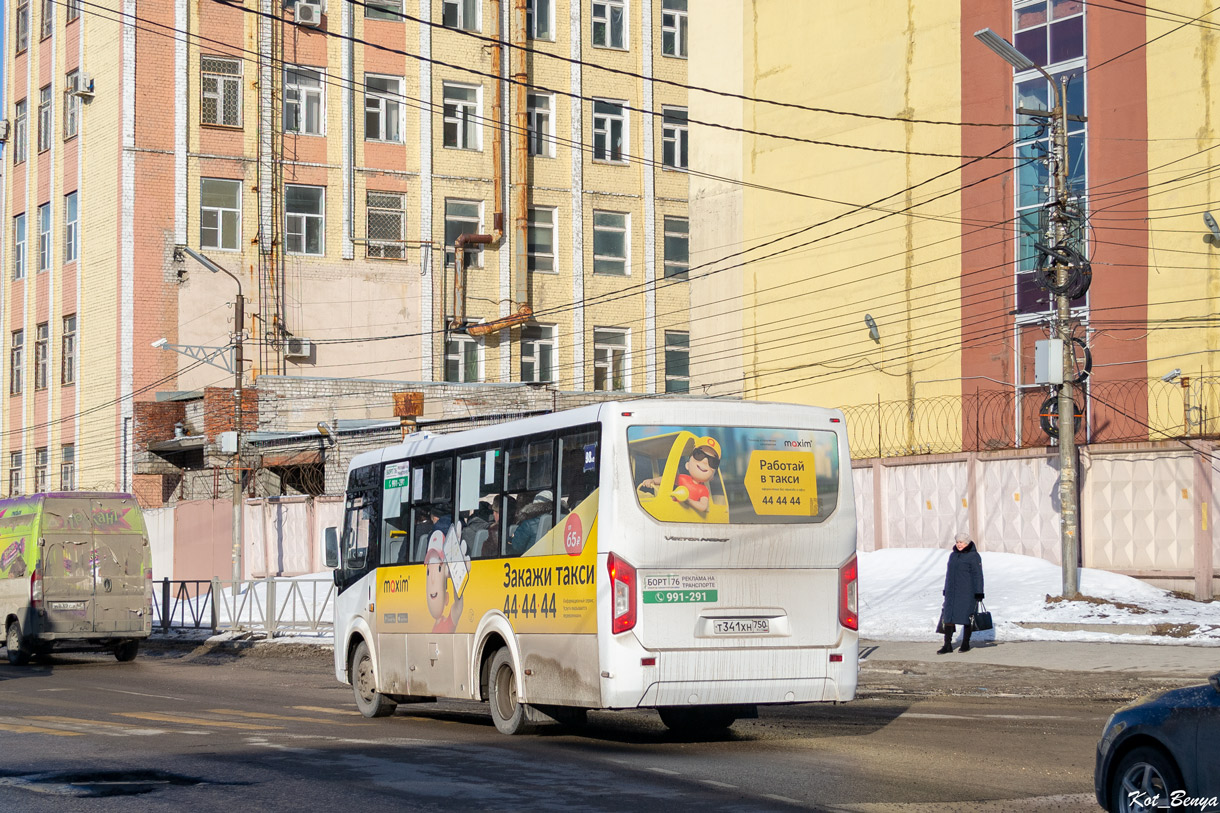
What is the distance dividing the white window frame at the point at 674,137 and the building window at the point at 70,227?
20.7 meters

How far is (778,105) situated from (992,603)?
61.1ft

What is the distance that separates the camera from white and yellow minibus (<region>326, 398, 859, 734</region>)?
40.3 feet

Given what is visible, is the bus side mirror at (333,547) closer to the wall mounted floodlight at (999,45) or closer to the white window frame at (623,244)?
the wall mounted floodlight at (999,45)

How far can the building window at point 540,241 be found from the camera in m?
55.3

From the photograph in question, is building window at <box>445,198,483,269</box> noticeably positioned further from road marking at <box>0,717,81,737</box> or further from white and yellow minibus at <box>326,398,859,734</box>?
white and yellow minibus at <box>326,398,859,734</box>

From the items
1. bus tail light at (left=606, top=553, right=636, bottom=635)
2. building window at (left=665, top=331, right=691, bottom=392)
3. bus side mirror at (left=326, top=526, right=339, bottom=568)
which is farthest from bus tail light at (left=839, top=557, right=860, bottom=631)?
building window at (left=665, top=331, right=691, bottom=392)

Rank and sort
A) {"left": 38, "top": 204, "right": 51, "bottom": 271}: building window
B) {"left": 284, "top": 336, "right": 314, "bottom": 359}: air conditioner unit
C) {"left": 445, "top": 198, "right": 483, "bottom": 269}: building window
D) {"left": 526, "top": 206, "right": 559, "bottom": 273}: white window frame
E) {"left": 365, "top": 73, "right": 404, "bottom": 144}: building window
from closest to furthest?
{"left": 284, "top": 336, "right": 314, "bottom": 359}: air conditioner unit → {"left": 365, "top": 73, "right": 404, "bottom": 144}: building window → {"left": 445, "top": 198, "right": 483, "bottom": 269}: building window → {"left": 38, "top": 204, "right": 51, "bottom": 271}: building window → {"left": 526, "top": 206, "right": 559, "bottom": 273}: white window frame

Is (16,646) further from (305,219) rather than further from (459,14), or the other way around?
(459,14)

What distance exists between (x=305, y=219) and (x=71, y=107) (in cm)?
911

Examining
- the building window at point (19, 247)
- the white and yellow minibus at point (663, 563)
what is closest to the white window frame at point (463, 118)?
the building window at point (19, 247)

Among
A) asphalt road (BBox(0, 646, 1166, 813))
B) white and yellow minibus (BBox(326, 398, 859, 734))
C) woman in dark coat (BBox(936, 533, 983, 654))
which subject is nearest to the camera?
asphalt road (BBox(0, 646, 1166, 813))

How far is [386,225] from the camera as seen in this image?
52.6 m

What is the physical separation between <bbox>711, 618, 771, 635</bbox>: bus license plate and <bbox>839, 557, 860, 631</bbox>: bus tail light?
72cm

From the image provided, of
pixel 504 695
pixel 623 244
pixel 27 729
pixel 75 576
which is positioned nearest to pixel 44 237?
pixel 623 244
